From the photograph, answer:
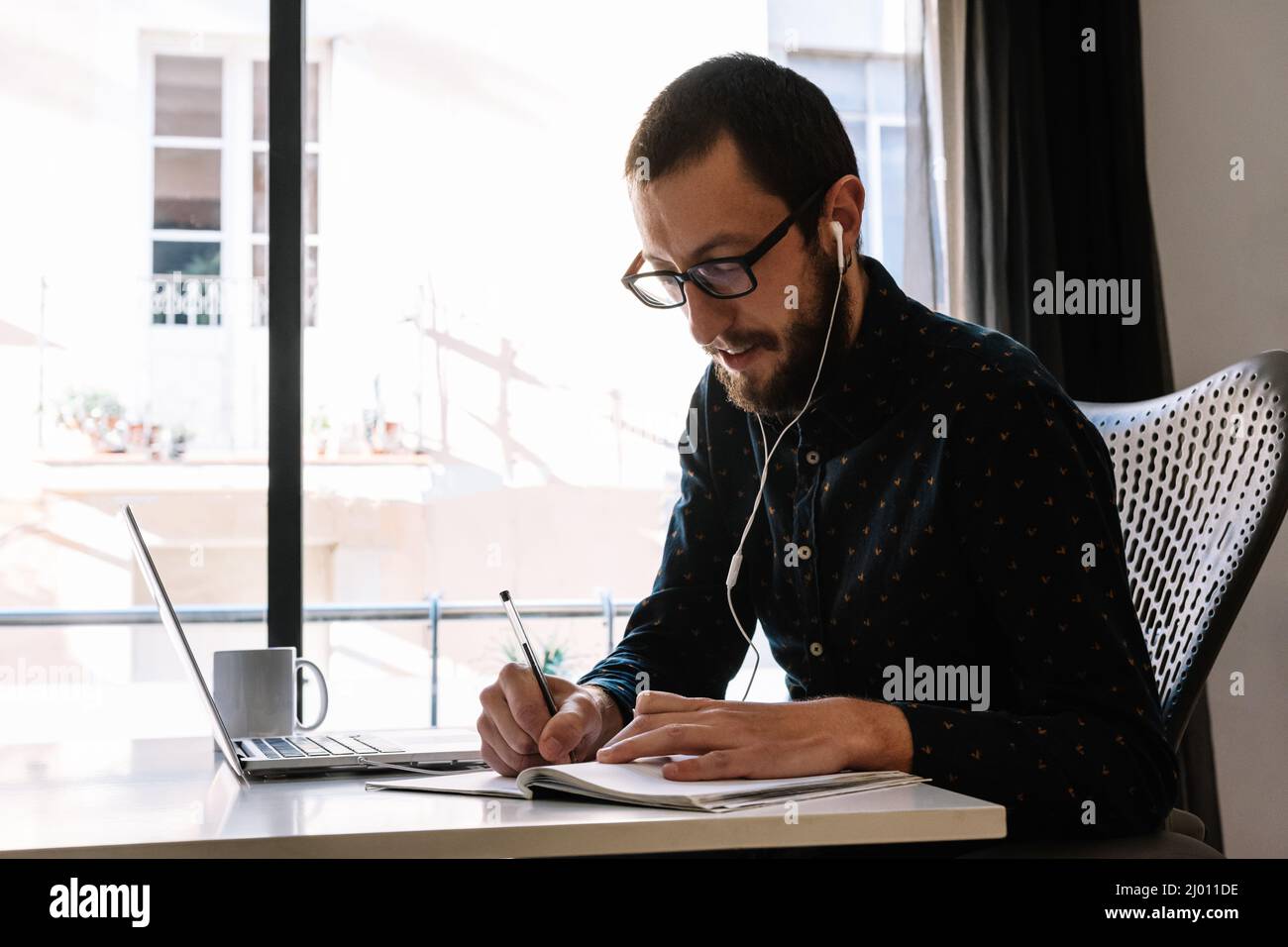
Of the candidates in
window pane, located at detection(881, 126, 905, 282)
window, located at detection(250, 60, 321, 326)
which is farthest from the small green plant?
window pane, located at detection(881, 126, 905, 282)

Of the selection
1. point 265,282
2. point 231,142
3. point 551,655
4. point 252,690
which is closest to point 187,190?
point 231,142

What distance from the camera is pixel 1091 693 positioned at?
1.00 metres

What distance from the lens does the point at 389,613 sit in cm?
290

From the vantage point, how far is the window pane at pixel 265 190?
2805mm

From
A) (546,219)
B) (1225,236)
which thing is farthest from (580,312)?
(1225,236)

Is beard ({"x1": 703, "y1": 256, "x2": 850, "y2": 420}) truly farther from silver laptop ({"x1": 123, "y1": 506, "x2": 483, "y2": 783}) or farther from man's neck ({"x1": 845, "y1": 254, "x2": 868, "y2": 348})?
silver laptop ({"x1": 123, "y1": 506, "x2": 483, "y2": 783})

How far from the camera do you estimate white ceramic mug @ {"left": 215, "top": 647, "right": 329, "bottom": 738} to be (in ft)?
4.55

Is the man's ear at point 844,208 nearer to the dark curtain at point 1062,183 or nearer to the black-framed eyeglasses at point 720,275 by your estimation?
the black-framed eyeglasses at point 720,275

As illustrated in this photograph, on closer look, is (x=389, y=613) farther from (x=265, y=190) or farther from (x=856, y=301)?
(x=856, y=301)

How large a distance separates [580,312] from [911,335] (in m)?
1.68

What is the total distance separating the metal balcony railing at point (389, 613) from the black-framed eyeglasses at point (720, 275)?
1.70 metres

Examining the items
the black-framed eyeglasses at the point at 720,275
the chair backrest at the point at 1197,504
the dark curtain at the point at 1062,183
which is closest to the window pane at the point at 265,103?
the dark curtain at the point at 1062,183

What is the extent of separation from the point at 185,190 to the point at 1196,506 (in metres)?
2.30
